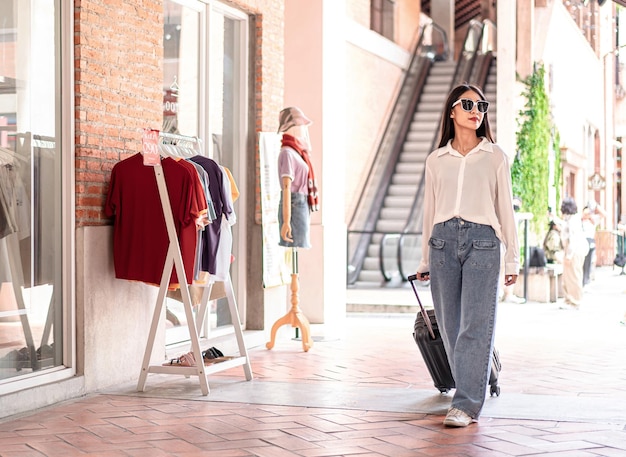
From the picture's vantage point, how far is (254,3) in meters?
7.61

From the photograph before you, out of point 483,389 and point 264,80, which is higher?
point 264,80

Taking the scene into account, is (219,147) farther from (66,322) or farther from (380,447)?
(380,447)

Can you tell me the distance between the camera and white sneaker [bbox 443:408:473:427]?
441 cm

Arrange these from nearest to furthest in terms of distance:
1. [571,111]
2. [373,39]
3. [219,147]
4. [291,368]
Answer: [291,368]
[219,147]
[373,39]
[571,111]

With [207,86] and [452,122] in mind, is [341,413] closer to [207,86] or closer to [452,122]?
[452,122]

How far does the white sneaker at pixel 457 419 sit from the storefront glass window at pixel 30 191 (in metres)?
2.05

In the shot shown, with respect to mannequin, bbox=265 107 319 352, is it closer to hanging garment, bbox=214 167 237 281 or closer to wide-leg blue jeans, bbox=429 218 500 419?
hanging garment, bbox=214 167 237 281

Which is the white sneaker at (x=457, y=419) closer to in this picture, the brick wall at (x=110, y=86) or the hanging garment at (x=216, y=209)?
the hanging garment at (x=216, y=209)

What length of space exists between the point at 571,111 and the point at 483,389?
1696 centimetres

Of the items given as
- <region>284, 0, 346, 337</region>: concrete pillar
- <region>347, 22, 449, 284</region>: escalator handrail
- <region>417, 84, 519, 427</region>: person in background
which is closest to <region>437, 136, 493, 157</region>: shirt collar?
<region>417, 84, 519, 427</region>: person in background

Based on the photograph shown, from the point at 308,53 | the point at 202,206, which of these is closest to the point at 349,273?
the point at 308,53

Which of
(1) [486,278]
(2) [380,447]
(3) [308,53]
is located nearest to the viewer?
(2) [380,447]

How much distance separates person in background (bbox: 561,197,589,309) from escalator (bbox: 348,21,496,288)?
2.80m

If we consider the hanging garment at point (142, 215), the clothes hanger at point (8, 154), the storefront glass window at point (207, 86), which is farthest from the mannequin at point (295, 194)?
the clothes hanger at point (8, 154)
